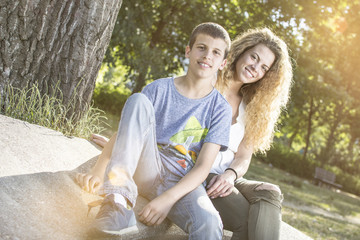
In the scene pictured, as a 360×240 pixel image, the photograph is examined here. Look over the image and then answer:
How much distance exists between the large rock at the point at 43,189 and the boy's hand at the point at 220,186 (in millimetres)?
361

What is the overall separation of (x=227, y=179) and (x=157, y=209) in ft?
2.30

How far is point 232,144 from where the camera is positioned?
319 centimetres

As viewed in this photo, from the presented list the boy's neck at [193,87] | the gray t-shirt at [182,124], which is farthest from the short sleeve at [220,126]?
the boy's neck at [193,87]

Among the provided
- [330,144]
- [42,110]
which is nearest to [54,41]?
[42,110]

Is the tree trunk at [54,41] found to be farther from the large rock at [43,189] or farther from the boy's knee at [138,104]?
the boy's knee at [138,104]

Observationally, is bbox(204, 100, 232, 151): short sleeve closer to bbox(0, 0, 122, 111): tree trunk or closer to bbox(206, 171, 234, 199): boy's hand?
bbox(206, 171, 234, 199): boy's hand

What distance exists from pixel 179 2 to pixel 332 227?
6.97 m

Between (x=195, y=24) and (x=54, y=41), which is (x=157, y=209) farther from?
(x=195, y=24)

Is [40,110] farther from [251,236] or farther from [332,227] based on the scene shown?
[332,227]

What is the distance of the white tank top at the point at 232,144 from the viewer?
3.04 m

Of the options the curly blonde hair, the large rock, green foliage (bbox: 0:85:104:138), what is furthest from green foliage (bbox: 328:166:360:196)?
green foliage (bbox: 0:85:104:138)

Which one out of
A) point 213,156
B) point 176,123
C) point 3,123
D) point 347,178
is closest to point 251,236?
point 213,156

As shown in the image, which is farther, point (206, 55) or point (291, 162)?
point (291, 162)

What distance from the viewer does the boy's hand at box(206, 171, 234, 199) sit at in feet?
8.91
